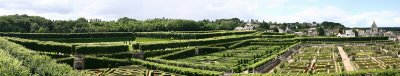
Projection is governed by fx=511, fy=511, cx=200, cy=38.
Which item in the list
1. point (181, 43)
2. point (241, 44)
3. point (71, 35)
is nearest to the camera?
point (181, 43)

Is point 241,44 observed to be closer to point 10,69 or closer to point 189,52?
point 189,52

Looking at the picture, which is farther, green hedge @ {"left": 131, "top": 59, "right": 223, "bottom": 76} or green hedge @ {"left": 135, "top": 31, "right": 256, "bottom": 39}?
green hedge @ {"left": 135, "top": 31, "right": 256, "bottom": 39}

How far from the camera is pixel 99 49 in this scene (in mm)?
73750

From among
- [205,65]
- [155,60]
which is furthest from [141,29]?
[205,65]

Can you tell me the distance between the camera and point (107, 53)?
74.4m

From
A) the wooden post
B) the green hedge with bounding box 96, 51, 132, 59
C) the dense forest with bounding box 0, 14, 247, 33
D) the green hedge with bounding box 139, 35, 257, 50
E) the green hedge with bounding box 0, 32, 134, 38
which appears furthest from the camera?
the dense forest with bounding box 0, 14, 247, 33

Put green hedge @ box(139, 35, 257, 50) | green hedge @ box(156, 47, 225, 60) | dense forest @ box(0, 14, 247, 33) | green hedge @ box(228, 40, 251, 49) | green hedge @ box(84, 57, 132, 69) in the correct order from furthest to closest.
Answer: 1. dense forest @ box(0, 14, 247, 33)
2. green hedge @ box(228, 40, 251, 49)
3. green hedge @ box(139, 35, 257, 50)
4. green hedge @ box(156, 47, 225, 60)
5. green hedge @ box(84, 57, 132, 69)

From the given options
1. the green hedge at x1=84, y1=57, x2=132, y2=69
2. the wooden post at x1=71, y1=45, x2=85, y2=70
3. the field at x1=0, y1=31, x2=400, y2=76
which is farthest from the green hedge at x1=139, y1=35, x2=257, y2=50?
the wooden post at x1=71, y1=45, x2=85, y2=70

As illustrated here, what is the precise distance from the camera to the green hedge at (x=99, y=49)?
7244 cm

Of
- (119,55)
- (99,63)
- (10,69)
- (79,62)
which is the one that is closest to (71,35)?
(119,55)

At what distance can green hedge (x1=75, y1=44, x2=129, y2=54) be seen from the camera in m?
72.4

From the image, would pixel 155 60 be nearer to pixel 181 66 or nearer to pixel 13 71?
pixel 181 66

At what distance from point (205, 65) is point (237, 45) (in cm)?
3727

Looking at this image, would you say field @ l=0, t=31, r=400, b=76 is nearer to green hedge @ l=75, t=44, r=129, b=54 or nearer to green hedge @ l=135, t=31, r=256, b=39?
green hedge @ l=75, t=44, r=129, b=54
